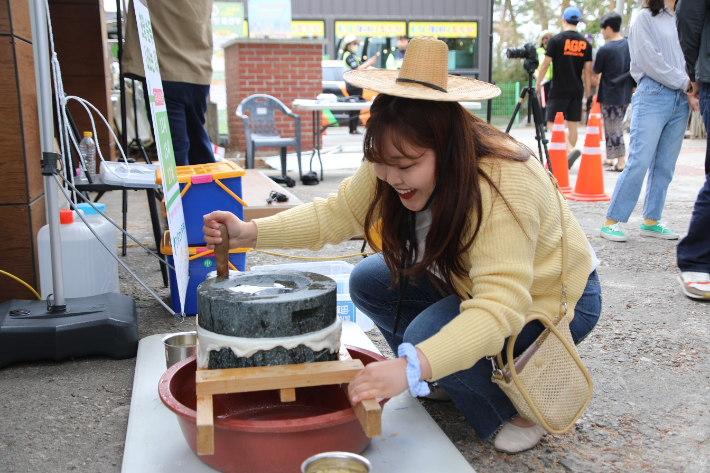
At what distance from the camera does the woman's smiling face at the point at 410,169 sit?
1587mm

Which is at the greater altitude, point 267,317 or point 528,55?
point 528,55

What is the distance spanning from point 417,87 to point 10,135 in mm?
1984

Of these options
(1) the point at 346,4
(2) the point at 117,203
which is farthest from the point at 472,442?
(1) the point at 346,4

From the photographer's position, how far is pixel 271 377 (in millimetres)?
1529

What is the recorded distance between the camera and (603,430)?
2000mm

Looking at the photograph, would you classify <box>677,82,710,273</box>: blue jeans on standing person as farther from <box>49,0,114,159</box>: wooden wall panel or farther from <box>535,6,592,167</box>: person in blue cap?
<box>535,6,592,167</box>: person in blue cap

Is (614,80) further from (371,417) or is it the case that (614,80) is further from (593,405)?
(371,417)

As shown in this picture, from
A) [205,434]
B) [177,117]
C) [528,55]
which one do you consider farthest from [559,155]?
[205,434]

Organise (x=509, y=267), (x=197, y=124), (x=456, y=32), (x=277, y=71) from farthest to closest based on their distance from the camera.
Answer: (x=456, y=32)
(x=277, y=71)
(x=197, y=124)
(x=509, y=267)

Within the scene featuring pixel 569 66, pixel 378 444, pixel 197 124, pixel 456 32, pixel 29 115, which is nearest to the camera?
pixel 378 444

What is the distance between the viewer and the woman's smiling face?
62.5 inches

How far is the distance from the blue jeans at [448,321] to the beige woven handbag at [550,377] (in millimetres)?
75

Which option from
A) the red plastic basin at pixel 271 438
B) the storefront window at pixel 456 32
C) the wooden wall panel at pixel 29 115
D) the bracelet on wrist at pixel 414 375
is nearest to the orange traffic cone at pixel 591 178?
the wooden wall panel at pixel 29 115

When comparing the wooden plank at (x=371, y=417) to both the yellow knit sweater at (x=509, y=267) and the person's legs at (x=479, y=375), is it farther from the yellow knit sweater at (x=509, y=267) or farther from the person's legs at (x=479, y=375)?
the person's legs at (x=479, y=375)
